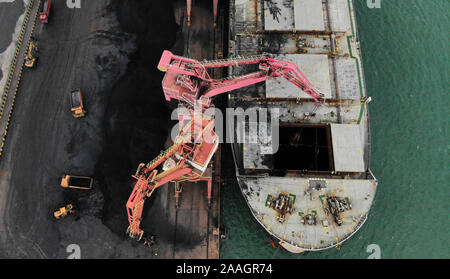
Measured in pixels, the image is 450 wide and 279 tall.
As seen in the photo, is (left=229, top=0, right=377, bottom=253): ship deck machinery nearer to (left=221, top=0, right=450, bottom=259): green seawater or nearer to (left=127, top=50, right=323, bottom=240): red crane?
(left=127, top=50, right=323, bottom=240): red crane

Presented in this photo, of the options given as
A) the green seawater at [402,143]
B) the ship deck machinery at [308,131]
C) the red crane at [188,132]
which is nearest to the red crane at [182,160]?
the red crane at [188,132]

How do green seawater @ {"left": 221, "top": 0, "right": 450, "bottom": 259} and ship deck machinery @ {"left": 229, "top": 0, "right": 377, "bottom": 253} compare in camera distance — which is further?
green seawater @ {"left": 221, "top": 0, "right": 450, "bottom": 259}

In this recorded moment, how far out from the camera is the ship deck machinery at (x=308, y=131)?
4169cm

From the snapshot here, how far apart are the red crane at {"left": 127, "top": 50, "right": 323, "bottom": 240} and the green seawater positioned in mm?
9889

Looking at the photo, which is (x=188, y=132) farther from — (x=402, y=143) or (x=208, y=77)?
(x=402, y=143)

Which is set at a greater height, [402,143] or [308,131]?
[308,131]

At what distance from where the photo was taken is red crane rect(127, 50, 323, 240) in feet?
132

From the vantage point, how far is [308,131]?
48219 mm

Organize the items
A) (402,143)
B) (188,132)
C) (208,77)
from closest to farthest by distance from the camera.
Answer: (188,132) → (208,77) → (402,143)

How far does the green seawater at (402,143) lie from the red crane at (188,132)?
9.89m

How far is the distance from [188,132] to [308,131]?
2083cm

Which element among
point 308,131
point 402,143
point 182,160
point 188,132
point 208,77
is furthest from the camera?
point 402,143

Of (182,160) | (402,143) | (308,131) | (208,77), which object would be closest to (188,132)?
(182,160)

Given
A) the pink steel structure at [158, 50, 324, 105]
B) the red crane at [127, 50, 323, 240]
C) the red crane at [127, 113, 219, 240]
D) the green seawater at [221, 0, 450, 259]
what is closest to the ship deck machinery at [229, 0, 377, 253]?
the pink steel structure at [158, 50, 324, 105]
